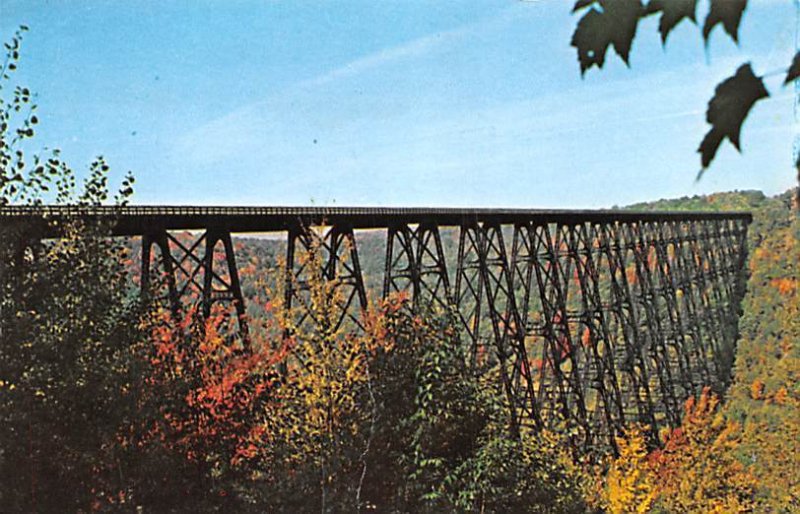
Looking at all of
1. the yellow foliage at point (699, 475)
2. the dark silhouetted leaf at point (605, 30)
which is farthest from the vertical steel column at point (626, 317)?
the dark silhouetted leaf at point (605, 30)

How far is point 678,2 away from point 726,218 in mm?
45331

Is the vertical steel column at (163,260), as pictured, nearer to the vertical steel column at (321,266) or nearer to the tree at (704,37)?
the vertical steel column at (321,266)

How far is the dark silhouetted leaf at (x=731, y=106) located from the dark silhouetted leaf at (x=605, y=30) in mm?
192

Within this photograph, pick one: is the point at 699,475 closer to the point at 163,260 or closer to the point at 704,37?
the point at 163,260

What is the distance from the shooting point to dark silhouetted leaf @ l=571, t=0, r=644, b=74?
1.28m

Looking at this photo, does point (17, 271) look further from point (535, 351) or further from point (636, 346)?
point (535, 351)

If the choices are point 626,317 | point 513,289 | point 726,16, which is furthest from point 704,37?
point 626,317

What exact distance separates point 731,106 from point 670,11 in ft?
0.68

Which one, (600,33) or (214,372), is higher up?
(600,33)

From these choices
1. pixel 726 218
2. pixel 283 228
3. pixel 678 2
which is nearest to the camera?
pixel 678 2

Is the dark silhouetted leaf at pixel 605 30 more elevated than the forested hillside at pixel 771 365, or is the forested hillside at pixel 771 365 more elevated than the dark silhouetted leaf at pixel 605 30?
the dark silhouetted leaf at pixel 605 30

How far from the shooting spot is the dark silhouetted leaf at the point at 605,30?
1.28 meters

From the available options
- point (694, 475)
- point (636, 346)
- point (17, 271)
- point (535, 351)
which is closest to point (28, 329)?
point (17, 271)

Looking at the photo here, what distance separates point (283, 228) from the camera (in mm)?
12383
